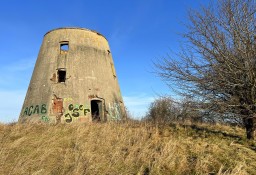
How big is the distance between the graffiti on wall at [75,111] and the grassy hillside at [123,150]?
507cm

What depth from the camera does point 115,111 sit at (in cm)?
1498

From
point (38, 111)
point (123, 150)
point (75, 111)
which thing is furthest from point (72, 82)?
point (123, 150)

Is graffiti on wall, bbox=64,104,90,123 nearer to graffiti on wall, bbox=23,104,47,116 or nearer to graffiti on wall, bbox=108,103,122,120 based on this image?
graffiti on wall, bbox=23,104,47,116

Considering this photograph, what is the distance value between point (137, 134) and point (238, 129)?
147 inches

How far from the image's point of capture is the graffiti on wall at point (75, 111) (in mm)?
13602

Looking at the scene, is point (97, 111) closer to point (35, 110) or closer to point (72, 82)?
point (72, 82)

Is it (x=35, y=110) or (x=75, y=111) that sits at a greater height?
(x=35, y=110)

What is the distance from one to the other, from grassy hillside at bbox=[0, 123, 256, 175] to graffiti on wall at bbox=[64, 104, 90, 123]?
507cm

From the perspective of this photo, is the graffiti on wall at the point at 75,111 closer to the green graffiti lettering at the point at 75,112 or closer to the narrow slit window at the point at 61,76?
the green graffiti lettering at the point at 75,112

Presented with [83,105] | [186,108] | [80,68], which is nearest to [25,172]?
[186,108]

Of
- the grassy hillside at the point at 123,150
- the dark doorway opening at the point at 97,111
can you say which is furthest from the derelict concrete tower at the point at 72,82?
the grassy hillside at the point at 123,150

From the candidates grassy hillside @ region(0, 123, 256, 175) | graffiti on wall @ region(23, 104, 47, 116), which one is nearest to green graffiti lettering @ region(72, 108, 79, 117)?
graffiti on wall @ region(23, 104, 47, 116)

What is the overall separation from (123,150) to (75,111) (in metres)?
7.45

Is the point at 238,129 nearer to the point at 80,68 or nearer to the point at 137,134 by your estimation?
the point at 137,134
